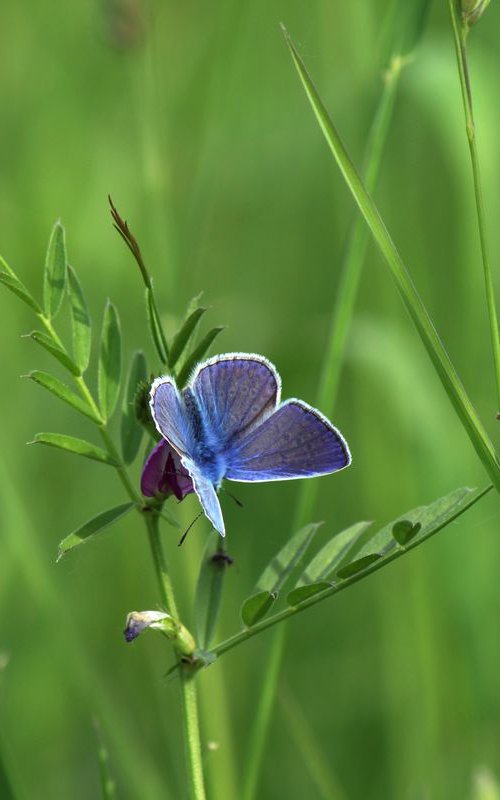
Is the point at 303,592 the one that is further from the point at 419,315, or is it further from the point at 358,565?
the point at 419,315

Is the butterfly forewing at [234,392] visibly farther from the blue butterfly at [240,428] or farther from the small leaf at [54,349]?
the small leaf at [54,349]

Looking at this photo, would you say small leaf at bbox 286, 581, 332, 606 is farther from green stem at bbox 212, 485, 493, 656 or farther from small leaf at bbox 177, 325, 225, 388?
small leaf at bbox 177, 325, 225, 388

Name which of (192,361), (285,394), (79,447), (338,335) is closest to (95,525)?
(79,447)

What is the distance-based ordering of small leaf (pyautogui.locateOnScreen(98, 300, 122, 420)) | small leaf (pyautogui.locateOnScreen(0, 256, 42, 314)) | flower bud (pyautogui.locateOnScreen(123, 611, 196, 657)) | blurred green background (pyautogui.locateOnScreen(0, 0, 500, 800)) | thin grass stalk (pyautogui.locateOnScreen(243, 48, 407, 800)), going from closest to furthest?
flower bud (pyautogui.locateOnScreen(123, 611, 196, 657)) → small leaf (pyautogui.locateOnScreen(0, 256, 42, 314)) → small leaf (pyautogui.locateOnScreen(98, 300, 122, 420)) → thin grass stalk (pyautogui.locateOnScreen(243, 48, 407, 800)) → blurred green background (pyautogui.locateOnScreen(0, 0, 500, 800))

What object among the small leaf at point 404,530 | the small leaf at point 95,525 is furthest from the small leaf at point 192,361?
the small leaf at point 404,530

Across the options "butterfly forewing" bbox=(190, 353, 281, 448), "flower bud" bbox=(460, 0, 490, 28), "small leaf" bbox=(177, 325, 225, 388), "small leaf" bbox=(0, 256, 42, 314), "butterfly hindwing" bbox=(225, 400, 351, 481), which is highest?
"flower bud" bbox=(460, 0, 490, 28)

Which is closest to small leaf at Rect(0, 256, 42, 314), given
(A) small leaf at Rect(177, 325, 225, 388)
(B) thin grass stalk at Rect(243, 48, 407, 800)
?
(A) small leaf at Rect(177, 325, 225, 388)
